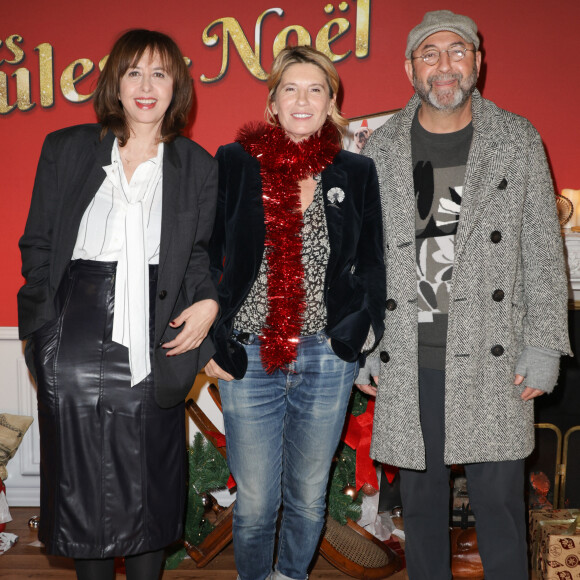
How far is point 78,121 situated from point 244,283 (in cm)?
171

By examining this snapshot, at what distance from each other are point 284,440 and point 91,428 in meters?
0.67

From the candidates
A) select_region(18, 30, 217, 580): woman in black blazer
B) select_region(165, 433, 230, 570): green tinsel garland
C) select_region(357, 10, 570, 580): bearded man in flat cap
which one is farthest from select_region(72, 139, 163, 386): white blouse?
select_region(165, 433, 230, 570): green tinsel garland

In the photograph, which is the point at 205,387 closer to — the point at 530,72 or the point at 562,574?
the point at 562,574

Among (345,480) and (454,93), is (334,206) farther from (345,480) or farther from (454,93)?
(345,480)

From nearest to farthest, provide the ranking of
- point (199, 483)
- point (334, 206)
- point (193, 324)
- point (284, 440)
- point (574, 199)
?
point (193, 324)
point (334, 206)
point (284, 440)
point (199, 483)
point (574, 199)

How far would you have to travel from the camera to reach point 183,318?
1951mm

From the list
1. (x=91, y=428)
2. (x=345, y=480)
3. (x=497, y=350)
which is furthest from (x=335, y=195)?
(x=345, y=480)

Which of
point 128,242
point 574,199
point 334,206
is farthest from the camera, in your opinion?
point 574,199

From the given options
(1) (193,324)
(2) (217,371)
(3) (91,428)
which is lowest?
(3) (91,428)

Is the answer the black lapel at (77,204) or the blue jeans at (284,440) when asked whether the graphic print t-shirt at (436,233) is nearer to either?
the blue jeans at (284,440)

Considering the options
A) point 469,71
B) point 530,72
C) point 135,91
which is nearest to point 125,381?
point 135,91

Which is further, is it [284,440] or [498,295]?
[284,440]

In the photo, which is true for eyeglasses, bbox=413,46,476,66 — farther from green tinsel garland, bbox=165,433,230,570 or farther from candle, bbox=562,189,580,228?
green tinsel garland, bbox=165,433,230,570

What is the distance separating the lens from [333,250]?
204 centimetres
